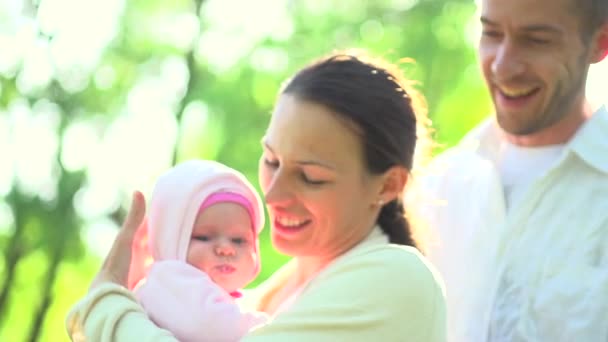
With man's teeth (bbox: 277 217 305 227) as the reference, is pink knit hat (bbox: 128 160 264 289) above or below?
below

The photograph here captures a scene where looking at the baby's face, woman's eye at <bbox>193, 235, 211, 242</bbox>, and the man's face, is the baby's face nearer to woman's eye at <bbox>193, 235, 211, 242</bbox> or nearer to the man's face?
woman's eye at <bbox>193, 235, 211, 242</bbox>

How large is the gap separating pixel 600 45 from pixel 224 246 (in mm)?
1165

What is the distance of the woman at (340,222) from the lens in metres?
1.81

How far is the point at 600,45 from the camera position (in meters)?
2.84

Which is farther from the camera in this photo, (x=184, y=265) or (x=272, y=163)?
(x=184, y=265)

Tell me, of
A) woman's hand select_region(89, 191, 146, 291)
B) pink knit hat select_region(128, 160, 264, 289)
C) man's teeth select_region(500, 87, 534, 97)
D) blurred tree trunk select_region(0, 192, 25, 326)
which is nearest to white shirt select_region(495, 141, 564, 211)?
man's teeth select_region(500, 87, 534, 97)

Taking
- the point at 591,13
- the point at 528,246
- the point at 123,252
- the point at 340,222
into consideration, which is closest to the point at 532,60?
the point at 591,13

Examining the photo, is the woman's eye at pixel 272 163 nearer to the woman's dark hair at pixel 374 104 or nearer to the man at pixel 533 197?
the woman's dark hair at pixel 374 104

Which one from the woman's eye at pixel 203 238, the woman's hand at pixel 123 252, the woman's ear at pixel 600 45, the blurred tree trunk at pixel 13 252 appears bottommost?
the blurred tree trunk at pixel 13 252

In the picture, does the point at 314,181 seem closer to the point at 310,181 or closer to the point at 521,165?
the point at 310,181

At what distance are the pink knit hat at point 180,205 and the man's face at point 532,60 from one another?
74cm

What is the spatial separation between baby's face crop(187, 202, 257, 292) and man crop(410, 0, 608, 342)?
55 centimetres

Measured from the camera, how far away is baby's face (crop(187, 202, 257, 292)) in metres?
2.17

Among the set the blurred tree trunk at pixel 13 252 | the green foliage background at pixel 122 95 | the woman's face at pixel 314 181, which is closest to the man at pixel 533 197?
the woman's face at pixel 314 181
